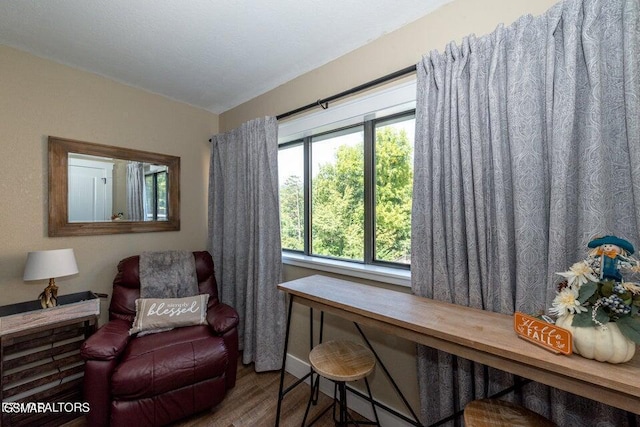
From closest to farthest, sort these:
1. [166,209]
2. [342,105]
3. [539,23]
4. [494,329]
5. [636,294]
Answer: [636,294] → [494,329] → [539,23] → [342,105] → [166,209]

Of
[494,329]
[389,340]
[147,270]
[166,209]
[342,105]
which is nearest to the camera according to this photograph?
[494,329]

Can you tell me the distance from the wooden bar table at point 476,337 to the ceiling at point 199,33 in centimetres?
166

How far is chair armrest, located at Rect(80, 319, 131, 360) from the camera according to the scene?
4.92 feet

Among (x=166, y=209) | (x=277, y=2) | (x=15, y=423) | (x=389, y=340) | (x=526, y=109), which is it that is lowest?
(x=15, y=423)

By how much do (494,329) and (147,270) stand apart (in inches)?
96.4

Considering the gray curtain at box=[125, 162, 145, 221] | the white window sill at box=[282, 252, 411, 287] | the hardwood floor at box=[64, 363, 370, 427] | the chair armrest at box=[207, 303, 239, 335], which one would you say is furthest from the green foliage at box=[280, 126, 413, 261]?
the gray curtain at box=[125, 162, 145, 221]

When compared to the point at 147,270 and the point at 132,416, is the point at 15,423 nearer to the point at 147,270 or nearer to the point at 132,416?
the point at 132,416

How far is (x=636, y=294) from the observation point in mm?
764

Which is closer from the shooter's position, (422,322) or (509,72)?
(422,322)

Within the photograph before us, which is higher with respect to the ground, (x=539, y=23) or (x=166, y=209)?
(x=539, y=23)

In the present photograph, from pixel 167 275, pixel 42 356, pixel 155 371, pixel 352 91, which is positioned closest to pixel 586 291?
pixel 352 91

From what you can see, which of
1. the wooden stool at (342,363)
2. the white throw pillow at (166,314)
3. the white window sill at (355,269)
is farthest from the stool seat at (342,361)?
the white throw pillow at (166,314)

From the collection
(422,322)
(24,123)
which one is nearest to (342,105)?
(422,322)

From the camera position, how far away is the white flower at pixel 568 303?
0.80m
